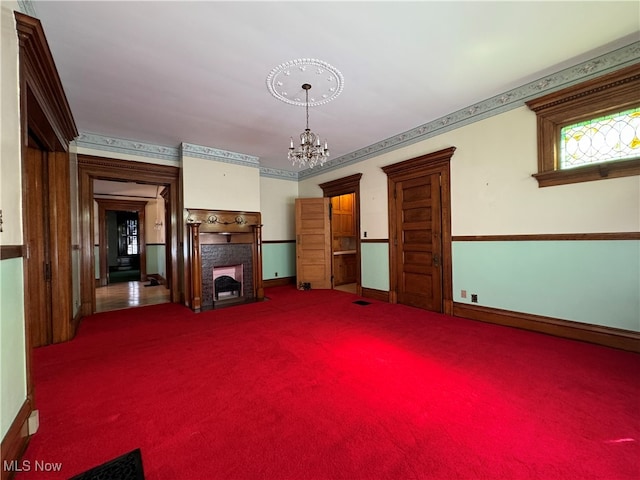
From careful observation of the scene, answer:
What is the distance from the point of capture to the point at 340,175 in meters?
5.65

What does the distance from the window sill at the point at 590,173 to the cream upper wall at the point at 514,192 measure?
0.18 feet

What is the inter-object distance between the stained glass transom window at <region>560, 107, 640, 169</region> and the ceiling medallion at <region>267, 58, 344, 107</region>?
8.38 feet

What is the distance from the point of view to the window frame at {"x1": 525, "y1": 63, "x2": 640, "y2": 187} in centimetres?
246

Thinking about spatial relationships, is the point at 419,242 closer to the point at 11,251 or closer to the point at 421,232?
the point at 421,232

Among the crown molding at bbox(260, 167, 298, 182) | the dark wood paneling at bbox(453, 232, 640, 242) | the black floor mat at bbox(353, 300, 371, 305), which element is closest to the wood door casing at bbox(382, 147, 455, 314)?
the dark wood paneling at bbox(453, 232, 640, 242)

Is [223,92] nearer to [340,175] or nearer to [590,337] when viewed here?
[340,175]

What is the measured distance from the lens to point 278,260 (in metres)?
6.55

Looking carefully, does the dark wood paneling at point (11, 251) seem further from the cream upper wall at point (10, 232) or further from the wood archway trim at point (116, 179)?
the wood archway trim at point (116, 179)

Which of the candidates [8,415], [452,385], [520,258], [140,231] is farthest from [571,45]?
[140,231]

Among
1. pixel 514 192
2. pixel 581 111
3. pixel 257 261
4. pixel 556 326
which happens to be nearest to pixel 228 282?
pixel 257 261

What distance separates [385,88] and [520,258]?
2.57 metres

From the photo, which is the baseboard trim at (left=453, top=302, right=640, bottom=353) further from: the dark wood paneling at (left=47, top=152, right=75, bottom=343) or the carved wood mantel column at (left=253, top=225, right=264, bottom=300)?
the dark wood paneling at (left=47, top=152, right=75, bottom=343)

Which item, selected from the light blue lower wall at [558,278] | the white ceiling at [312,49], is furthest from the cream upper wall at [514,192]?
the white ceiling at [312,49]

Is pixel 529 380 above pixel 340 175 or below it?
below
